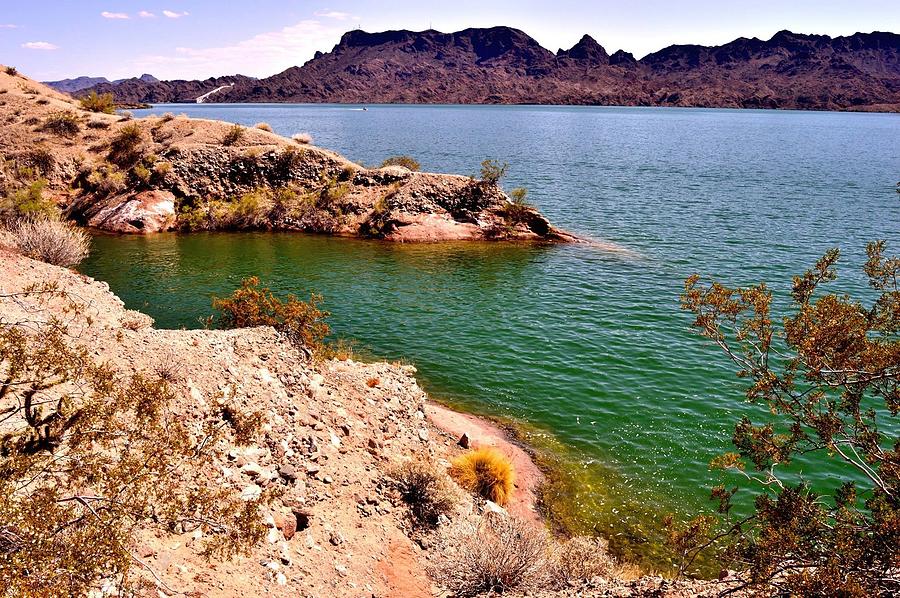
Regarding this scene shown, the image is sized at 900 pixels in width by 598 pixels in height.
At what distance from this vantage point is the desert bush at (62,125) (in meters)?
49.4

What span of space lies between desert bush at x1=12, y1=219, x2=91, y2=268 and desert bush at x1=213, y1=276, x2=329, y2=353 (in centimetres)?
1073

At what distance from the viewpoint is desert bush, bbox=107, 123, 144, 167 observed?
1871 inches

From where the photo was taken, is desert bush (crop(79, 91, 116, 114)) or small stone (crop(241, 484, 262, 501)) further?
desert bush (crop(79, 91, 116, 114))

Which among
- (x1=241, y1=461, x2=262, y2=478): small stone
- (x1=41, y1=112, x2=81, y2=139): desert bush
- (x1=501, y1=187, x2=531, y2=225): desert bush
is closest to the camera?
(x1=241, y1=461, x2=262, y2=478): small stone

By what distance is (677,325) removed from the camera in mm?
25047

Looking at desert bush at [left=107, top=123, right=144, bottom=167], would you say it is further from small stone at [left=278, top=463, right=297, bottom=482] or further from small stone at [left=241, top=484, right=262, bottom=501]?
small stone at [left=241, top=484, right=262, bottom=501]

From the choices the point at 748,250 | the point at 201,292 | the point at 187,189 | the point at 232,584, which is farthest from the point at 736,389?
the point at 187,189

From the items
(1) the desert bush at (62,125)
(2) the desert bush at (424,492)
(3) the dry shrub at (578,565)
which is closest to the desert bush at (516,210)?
(2) the desert bush at (424,492)

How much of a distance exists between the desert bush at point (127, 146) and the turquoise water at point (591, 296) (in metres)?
14.0

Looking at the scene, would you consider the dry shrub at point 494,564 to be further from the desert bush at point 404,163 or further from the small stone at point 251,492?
the desert bush at point 404,163

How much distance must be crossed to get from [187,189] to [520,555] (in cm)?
4509

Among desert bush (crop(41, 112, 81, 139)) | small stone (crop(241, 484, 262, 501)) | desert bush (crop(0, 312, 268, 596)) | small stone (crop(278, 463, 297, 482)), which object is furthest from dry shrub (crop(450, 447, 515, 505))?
desert bush (crop(41, 112, 81, 139))

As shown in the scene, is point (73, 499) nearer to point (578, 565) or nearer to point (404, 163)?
point (578, 565)

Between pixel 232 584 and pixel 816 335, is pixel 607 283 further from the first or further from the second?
pixel 232 584
